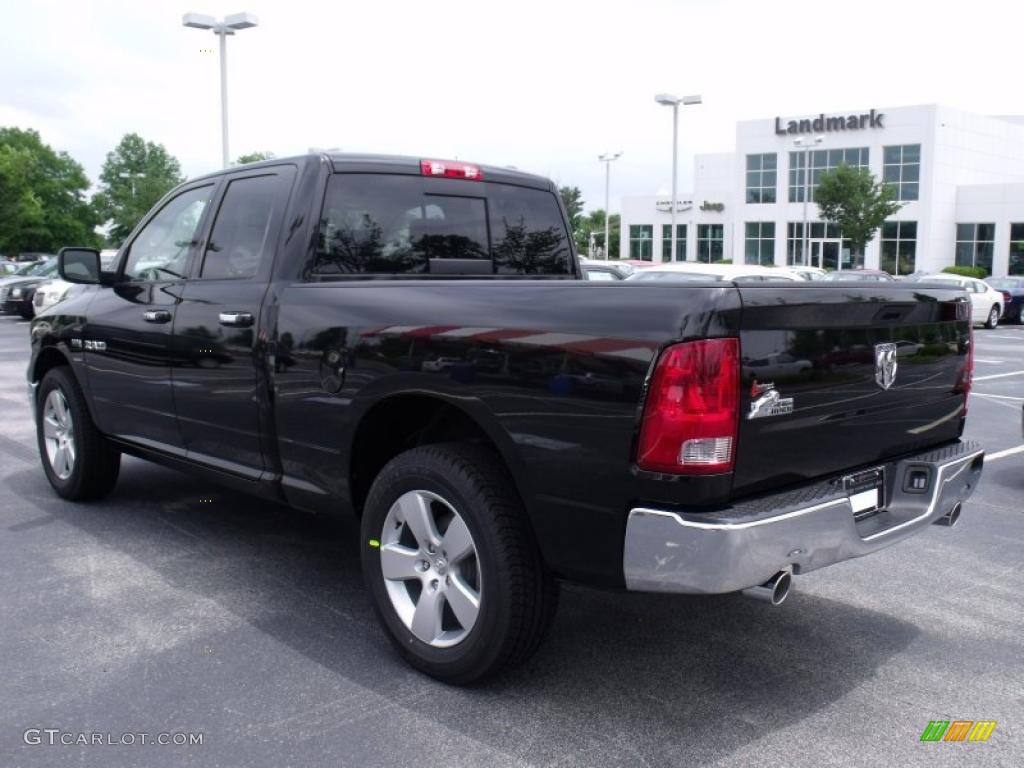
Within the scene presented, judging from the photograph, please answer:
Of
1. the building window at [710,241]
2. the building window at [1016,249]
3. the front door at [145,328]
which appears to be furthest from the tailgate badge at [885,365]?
the building window at [710,241]

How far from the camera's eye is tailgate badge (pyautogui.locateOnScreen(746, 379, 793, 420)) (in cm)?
301

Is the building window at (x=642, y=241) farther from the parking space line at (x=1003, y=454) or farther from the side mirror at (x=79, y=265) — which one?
the side mirror at (x=79, y=265)

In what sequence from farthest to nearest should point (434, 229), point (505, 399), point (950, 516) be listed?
point (434, 229) < point (950, 516) < point (505, 399)

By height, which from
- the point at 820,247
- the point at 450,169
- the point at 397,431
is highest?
the point at 820,247

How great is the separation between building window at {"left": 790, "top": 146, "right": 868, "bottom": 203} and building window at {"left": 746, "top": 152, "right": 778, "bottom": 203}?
1.22 meters

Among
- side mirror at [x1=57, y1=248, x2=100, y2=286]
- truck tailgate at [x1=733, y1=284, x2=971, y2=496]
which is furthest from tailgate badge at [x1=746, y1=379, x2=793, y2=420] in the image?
side mirror at [x1=57, y1=248, x2=100, y2=286]

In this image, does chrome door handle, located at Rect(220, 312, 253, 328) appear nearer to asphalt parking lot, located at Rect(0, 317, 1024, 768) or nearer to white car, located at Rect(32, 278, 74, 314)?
asphalt parking lot, located at Rect(0, 317, 1024, 768)

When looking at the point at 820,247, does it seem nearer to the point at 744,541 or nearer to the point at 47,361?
the point at 47,361

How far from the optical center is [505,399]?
3309 millimetres

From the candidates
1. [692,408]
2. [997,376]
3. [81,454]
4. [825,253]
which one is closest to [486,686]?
[692,408]

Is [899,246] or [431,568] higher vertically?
[899,246]

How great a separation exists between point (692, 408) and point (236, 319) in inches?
92.2

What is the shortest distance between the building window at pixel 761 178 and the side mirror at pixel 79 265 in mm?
56723

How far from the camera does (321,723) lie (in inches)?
130
